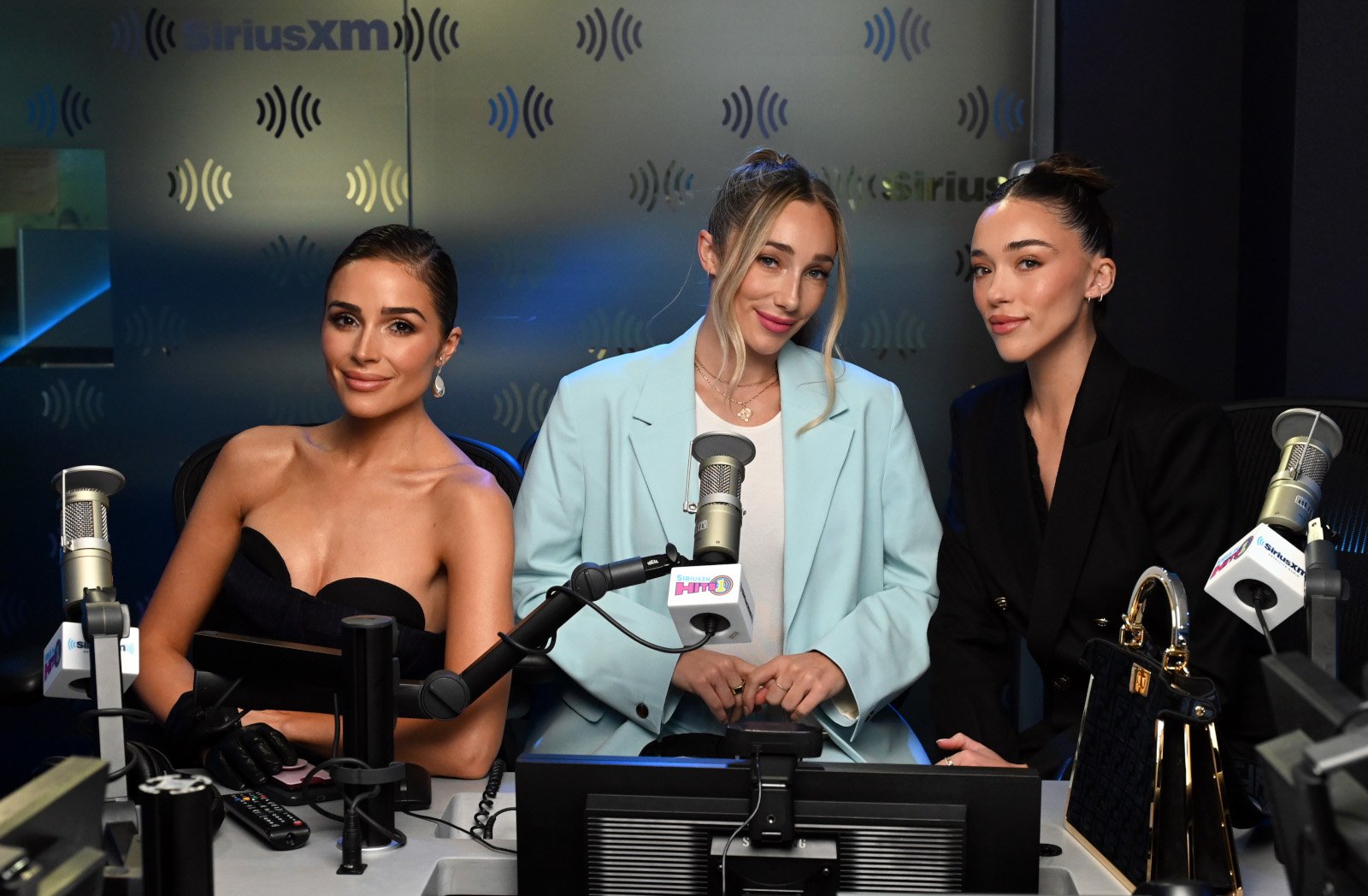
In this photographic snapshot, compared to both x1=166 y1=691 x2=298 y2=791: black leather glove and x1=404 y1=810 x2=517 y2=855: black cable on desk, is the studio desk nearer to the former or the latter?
x1=404 y1=810 x2=517 y2=855: black cable on desk

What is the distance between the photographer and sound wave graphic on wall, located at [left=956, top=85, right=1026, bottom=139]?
3994mm

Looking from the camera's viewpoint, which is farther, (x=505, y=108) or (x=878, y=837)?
(x=505, y=108)

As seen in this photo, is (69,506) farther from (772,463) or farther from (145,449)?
(145,449)

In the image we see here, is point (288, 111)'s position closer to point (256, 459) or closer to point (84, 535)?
point (256, 459)

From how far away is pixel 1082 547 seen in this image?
2.49 metres

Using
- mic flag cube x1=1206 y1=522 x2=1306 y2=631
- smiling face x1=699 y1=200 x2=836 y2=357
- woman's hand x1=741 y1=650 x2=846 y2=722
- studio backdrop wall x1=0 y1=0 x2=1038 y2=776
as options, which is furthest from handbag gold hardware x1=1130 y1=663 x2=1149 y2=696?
studio backdrop wall x1=0 y1=0 x2=1038 y2=776

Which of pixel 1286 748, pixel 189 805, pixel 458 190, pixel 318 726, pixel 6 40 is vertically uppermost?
pixel 6 40

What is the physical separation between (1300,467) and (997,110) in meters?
2.59

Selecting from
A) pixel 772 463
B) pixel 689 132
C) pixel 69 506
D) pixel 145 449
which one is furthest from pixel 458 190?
pixel 69 506

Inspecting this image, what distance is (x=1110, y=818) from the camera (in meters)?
1.70

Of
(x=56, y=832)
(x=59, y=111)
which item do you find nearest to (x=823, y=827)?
(x=56, y=832)

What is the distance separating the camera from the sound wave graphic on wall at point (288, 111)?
4.03m

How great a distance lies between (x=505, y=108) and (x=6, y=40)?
1460mm

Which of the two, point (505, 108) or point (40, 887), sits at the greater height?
point (505, 108)
